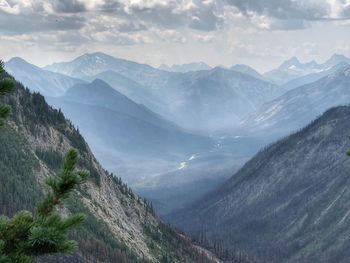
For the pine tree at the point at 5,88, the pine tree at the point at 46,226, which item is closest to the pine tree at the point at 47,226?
the pine tree at the point at 46,226

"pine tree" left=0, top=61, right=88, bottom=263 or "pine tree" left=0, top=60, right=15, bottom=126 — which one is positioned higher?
"pine tree" left=0, top=60, right=15, bottom=126

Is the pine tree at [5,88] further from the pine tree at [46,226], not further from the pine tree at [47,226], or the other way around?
the pine tree at [47,226]

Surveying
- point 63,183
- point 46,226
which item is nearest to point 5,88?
point 63,183

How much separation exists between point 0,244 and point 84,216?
7.39 ft

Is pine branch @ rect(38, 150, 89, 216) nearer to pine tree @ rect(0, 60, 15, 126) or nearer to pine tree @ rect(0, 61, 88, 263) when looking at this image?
pine tree @ rect(0, 61, 88, 263)

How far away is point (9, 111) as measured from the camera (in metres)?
17.1

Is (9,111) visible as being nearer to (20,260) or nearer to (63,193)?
(63,193)

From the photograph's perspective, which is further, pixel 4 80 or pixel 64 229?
pixel 4 80

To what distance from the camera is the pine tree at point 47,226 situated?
15664mm

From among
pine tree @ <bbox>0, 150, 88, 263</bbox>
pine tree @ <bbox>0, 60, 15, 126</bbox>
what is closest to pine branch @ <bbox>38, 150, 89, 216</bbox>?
pine tree @ <bbox>0, 150, 88, 263</bbox>

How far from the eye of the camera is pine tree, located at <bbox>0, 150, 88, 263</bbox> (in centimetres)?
1566

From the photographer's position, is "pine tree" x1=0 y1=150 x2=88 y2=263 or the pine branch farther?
the pine branch

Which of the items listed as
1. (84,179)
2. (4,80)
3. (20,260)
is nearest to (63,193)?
(84,179)

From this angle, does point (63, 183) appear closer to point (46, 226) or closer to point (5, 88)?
point (46, 226)
